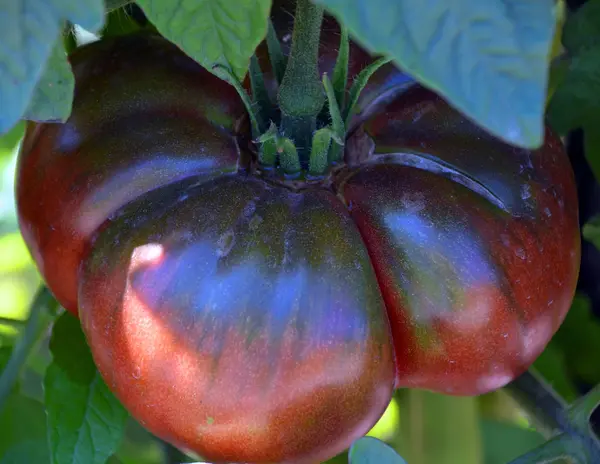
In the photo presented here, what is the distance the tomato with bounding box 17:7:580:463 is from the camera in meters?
0.50

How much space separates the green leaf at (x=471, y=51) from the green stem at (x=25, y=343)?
1.68 feet

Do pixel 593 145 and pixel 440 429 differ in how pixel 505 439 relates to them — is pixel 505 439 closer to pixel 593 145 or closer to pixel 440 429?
pixel 440 429

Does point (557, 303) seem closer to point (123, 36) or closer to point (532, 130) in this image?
point (532, 130)

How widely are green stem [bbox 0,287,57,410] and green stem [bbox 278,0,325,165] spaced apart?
12.9 inches

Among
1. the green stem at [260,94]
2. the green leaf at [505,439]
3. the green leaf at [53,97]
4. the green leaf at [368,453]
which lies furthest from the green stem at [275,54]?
the green leaf at [505,439]

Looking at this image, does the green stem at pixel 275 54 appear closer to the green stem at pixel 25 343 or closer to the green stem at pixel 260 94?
the green stem at pixel 260 94

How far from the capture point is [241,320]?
0.49 m

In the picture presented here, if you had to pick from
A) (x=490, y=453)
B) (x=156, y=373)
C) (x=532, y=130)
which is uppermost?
(x=532, y=130)

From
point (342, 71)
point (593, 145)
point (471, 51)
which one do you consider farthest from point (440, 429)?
point (471, 51)

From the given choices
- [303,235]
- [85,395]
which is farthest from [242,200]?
[85,395]

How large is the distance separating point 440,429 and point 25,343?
42cm

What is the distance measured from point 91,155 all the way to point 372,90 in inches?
8.4

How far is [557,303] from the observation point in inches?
23.0

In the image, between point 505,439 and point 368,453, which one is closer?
point 368,453
